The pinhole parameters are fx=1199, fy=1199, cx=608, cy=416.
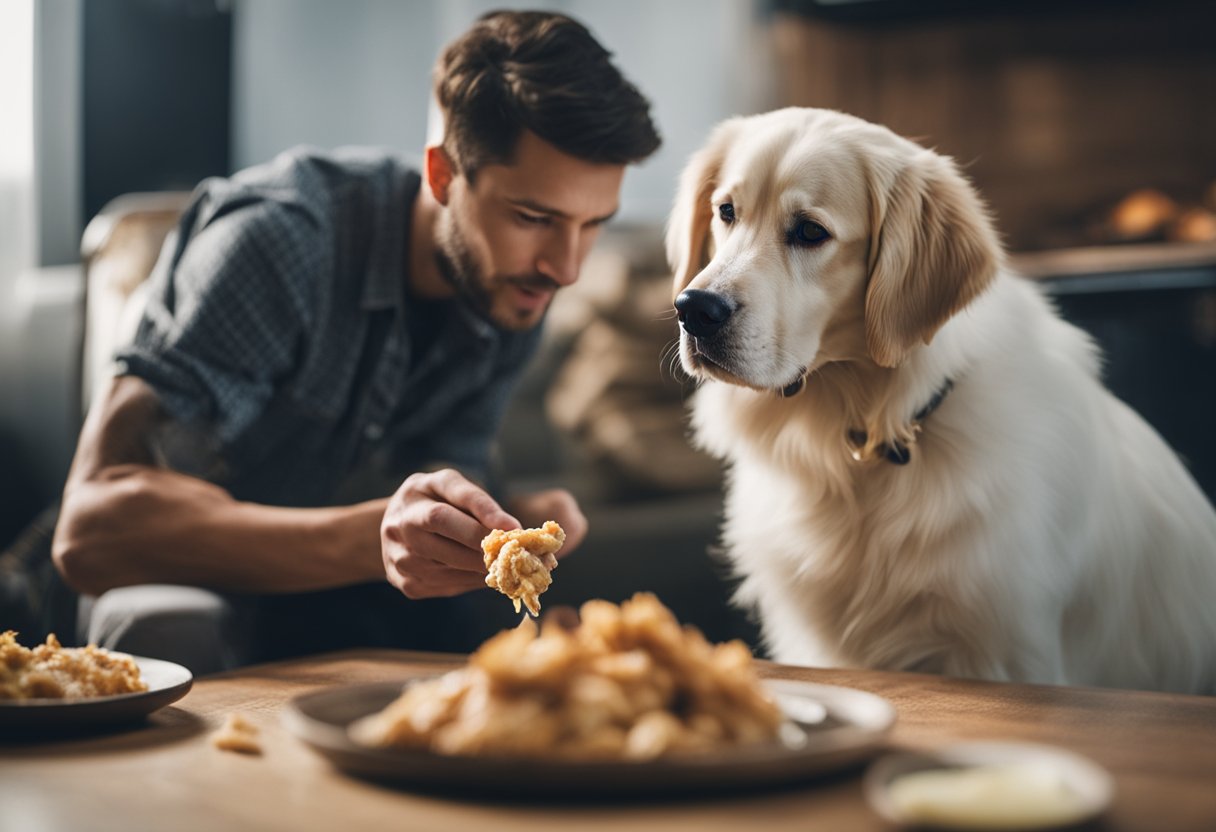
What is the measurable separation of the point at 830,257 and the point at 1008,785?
908mm

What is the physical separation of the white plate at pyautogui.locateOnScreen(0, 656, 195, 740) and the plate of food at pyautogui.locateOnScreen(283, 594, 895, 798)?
197mm

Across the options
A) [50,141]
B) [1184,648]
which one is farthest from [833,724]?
[50,141]

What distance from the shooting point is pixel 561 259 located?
1.73 m

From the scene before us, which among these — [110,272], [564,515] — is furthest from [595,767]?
[110,272]

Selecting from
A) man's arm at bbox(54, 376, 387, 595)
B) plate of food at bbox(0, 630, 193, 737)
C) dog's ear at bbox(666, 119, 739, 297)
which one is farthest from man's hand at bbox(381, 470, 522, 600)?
dog's ear at bbox(666, 119, 739, 297)

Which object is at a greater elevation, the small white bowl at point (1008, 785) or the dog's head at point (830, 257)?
the dog's head at point (830, 257)

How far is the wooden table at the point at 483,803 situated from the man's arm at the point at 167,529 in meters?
0.30

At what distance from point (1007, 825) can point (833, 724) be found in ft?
0.81

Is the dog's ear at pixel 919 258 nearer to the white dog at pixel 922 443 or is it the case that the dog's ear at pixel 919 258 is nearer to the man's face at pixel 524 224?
the white dog at pixel 922 443

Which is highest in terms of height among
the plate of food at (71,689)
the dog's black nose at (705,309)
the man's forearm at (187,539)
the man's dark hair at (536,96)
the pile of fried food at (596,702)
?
the man's dark hair at (536,96)

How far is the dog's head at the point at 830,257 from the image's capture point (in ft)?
4.67

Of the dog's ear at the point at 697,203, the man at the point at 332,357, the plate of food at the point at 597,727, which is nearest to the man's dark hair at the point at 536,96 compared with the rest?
the man at the point at 332,357

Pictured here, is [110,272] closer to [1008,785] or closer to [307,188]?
[307,188]

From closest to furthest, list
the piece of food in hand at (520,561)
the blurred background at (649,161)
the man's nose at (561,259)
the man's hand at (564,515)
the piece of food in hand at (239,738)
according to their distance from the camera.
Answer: the piece of food in hand at (239,738) → the piece of food in hand at (520,561) → the man's hand at (564,515) → the man's nose at (561,259) → the blurred background at (649,161)
